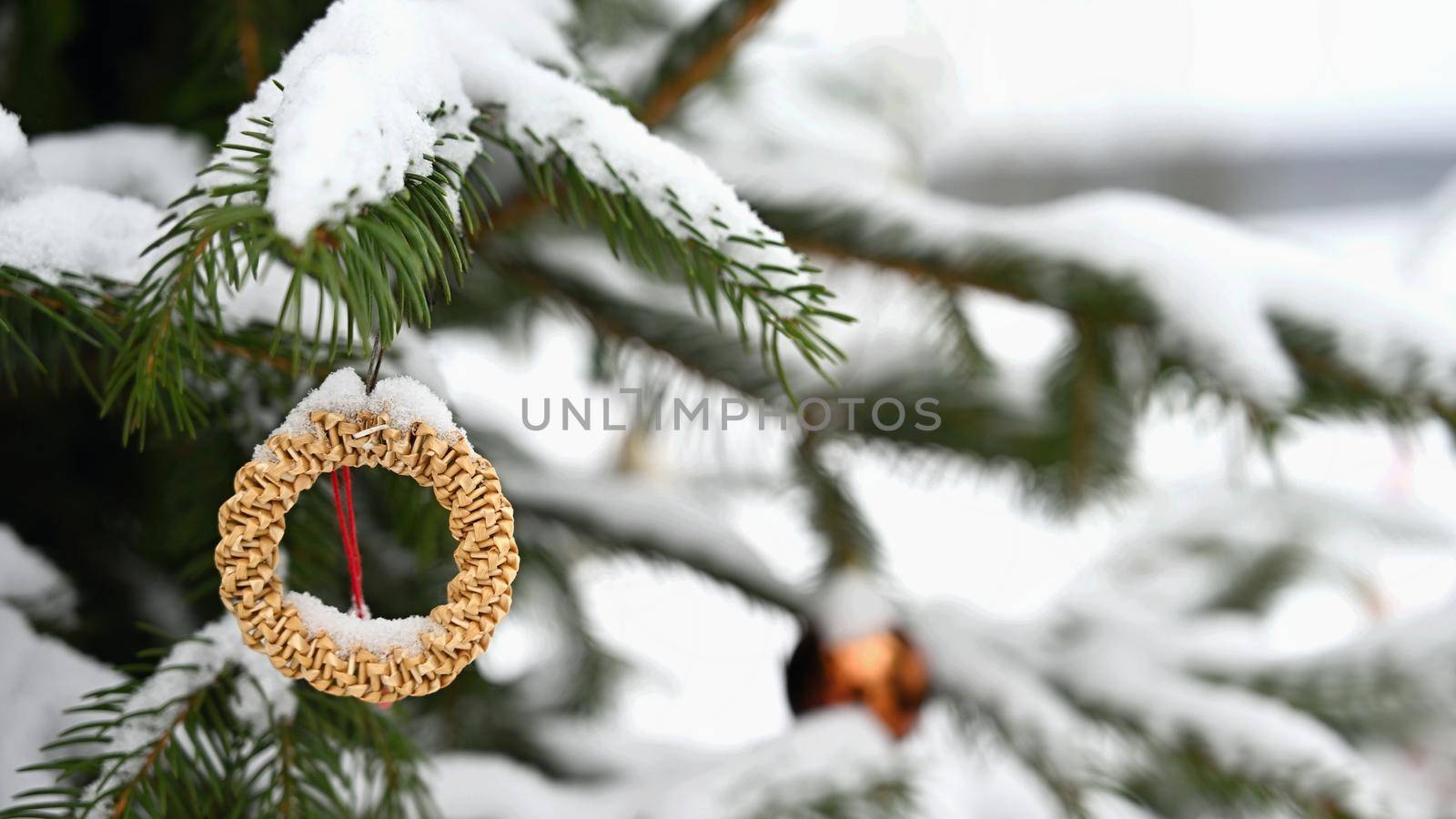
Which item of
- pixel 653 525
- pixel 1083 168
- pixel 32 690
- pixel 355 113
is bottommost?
pixel 32 690

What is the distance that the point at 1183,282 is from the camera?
1.46ft

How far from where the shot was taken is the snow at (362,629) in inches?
10.3

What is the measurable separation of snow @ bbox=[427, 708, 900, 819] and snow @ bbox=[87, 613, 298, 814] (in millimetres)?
119

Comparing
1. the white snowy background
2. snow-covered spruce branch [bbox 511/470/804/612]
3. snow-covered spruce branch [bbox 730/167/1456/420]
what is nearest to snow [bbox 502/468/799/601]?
snow-covered spruce branch [bbox 511/470/804/612]

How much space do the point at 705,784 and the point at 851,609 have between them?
4.8 inches

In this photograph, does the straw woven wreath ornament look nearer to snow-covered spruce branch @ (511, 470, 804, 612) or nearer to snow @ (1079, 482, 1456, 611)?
snow-covered spruce branch @ (511, 470, 804, 612)

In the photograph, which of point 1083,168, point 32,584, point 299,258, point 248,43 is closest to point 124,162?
point 248,43

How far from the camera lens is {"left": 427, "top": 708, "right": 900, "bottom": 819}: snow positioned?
17.5 inches

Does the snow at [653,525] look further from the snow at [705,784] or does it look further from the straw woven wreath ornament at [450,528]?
the straw woven wreath ornament at [450,528]

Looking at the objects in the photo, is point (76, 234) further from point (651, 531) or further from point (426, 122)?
point (651, 531)

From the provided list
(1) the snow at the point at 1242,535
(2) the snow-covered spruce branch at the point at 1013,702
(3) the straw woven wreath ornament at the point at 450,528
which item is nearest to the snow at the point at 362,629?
(3) the straw woven wreath ornament at the point at 450,528

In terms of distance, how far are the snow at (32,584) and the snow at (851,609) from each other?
34cm

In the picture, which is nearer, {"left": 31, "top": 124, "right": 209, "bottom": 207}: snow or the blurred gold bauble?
{"left": 31, "top": 124, "right": 209, "bottom": 207}: snow

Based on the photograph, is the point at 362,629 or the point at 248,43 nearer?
the point at 362,629
